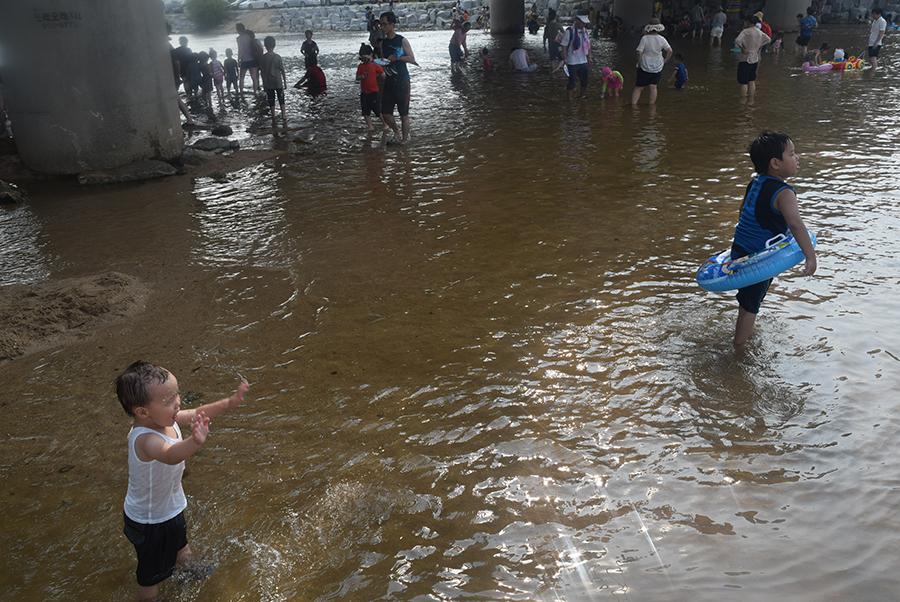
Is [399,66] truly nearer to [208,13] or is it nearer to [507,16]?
[507,16]

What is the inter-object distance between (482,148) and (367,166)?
2131 millimetres

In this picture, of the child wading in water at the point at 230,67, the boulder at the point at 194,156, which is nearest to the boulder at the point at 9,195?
the boulder at the point at 194,156

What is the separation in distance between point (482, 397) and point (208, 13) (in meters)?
63.6

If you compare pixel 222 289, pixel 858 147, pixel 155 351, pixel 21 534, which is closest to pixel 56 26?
pixel 222 289

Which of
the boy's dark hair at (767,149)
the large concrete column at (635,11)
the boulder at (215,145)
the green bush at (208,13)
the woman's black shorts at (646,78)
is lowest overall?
the boulder at (215,145)

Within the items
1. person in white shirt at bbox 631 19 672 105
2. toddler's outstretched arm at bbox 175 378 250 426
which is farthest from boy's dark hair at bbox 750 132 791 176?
person in white shirt at bbox 631 19 672 105

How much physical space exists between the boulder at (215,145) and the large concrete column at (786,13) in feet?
99.9

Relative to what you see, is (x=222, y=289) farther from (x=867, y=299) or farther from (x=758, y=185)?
(x=867, y=299)

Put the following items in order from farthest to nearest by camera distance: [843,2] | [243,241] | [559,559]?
[843,2] < [243,241] < [559,559]

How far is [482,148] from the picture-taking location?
11930 millimetres

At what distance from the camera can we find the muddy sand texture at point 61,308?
18.5 feet

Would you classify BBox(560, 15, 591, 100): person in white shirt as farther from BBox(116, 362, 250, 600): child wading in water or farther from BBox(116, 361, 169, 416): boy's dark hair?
BBox(116, 361, 169, 416): boy's dark hair

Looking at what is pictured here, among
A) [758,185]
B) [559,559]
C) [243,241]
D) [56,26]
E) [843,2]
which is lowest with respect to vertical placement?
[559,559]

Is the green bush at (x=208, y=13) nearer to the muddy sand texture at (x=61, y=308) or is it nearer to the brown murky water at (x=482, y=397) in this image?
the brown murky water at (x=482, y=397)
